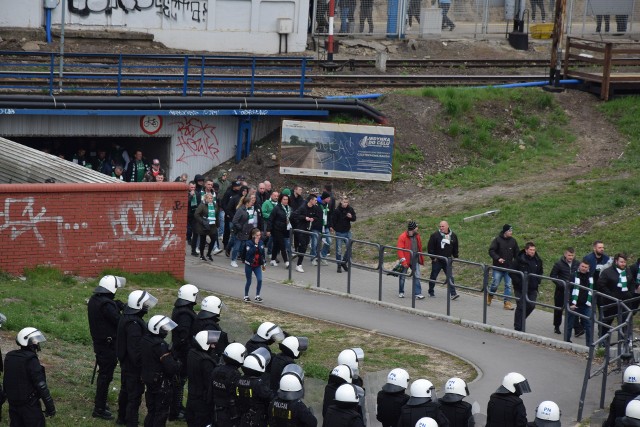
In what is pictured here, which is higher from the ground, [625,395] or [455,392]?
[455,392]

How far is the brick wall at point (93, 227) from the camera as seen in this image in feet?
66.4

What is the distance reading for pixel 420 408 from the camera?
12.0m

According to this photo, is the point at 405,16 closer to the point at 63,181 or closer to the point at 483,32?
the point at 483,32

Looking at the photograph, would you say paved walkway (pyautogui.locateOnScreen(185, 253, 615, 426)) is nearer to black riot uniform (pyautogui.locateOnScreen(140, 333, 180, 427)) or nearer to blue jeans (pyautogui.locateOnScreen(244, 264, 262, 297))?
blue jeans (pyautogui.locateOnScreen(244, 264, 262, 297))

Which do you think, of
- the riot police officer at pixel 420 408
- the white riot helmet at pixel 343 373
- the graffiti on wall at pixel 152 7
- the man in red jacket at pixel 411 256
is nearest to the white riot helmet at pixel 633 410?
the riot police officer at pixel 420 408

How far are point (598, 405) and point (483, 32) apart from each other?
30.8 m

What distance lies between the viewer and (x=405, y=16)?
140ft

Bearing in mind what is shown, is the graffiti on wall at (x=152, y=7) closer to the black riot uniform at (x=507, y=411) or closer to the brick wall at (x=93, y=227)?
the brick wall at (x=93, y=227)

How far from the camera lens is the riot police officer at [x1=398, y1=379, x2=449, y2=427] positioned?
12.0 m

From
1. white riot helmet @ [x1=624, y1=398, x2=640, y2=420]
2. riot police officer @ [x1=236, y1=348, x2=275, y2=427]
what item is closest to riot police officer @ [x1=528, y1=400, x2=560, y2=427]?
white riot helmet @ [x1=624, y1=398, x2=640, y2=420]

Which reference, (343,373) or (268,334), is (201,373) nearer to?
(268,334)

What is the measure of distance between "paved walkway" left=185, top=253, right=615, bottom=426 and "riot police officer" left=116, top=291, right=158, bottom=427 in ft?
9.23

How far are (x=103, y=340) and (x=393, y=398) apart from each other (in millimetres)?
3819

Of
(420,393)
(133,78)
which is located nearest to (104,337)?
(420,393)
